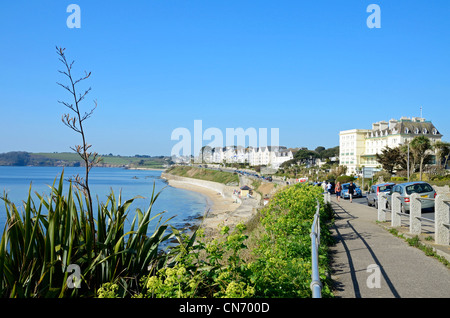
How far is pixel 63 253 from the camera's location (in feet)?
13.1

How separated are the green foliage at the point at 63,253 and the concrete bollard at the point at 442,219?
258 inches

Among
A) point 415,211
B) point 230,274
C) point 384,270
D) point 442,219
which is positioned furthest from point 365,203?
point 230,274

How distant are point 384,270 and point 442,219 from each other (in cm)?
261

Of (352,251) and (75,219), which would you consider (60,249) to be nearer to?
(75,219)

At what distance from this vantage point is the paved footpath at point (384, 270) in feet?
18.4

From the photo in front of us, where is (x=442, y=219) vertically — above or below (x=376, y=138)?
below

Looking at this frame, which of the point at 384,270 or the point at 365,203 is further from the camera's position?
the point at 365,203

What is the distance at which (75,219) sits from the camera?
14.8 ft

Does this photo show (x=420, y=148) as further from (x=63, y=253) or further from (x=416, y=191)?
(x=63, y=253)

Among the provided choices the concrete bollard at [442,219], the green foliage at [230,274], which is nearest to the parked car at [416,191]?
the concrete bollard at [442,219]

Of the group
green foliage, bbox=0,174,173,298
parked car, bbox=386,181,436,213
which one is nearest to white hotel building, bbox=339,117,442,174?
parked car, bbox=386,181,436,213

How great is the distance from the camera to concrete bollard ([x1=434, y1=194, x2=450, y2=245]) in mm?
8320
